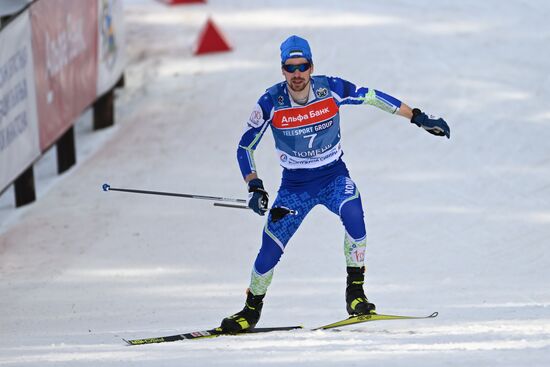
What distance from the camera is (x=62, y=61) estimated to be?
12.5 metres

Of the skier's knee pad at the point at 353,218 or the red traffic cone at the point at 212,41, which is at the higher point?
the red traffic cone at the point at 212,41

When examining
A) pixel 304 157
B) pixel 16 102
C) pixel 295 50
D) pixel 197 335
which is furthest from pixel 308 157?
pixel 16 102

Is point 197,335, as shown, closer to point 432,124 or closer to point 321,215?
point 432,124

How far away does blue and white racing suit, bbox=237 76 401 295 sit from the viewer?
736 cm

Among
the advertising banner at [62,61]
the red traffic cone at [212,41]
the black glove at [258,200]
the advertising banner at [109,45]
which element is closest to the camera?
the black glove at [258,200]

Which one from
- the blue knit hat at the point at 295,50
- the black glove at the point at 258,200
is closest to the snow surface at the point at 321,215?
the black glove at the point at 258,200

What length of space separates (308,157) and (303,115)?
0.29 m

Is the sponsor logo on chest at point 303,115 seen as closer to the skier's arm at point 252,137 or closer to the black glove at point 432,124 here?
the skier's arm at point 252,137

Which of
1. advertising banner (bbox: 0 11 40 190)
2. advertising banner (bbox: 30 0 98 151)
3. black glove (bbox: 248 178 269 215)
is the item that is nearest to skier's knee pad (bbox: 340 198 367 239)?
black glove (bbox: 248 178 269 215)

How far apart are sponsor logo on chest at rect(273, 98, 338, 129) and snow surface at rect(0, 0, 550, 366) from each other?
1.32 m

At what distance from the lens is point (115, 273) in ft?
32.6

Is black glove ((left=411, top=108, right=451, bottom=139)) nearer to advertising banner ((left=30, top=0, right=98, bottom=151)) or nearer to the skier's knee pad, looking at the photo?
the skier's knee pad

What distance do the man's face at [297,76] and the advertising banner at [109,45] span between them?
23.2 feet

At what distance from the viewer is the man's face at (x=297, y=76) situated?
720 cm
